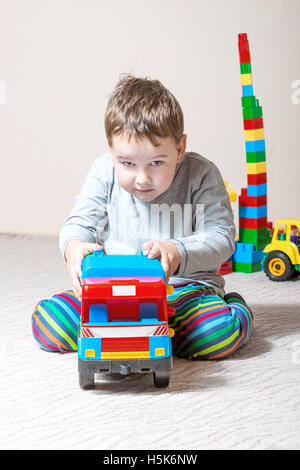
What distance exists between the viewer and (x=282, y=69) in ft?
6.30

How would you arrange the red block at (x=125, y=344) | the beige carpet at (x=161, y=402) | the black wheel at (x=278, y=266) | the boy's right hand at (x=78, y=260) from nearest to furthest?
1. the beige carpet at (x=161, y=402)
2. the red block at (x=125, y=344)
3. the boy's right hand at (x=78, y=260)
4. the black wheel at (x=278, y=266)

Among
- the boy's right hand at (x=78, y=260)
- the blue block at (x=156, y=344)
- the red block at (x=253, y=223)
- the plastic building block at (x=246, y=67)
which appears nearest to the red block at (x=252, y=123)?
the plastic building block at (x=246, y=67)

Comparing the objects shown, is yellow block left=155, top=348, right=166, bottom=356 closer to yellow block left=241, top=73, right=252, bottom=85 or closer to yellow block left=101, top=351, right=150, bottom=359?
yellow block left=101, top=351, right=150, bottom=359

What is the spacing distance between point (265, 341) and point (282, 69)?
112cm

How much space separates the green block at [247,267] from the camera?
5.16ft

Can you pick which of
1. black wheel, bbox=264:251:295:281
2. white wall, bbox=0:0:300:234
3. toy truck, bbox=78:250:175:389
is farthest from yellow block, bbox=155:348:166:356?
white wall, bbox=0:0:300:234

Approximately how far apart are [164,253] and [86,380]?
0.66ft

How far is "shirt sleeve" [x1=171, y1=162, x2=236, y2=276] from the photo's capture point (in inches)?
38.2

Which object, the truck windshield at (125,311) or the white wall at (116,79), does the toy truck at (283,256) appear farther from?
the truck windshield at (125,311)

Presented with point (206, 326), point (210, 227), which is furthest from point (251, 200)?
point (206, 326)

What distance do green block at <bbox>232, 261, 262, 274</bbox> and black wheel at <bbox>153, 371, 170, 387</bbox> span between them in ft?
2.53

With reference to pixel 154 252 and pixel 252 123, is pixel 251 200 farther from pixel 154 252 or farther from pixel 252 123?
pixel 154 252

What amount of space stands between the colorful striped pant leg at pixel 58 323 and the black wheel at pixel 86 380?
136 mm

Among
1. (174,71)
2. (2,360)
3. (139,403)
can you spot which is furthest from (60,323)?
(174,71)
